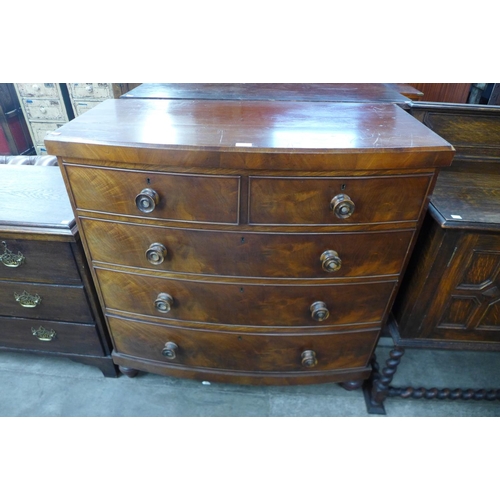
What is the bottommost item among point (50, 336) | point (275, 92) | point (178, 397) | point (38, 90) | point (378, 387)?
point (178, 397)

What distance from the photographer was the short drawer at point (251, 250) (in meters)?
1.01

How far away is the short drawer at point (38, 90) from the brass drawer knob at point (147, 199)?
2.58 meters

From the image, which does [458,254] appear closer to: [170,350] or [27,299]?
→ [170,350]

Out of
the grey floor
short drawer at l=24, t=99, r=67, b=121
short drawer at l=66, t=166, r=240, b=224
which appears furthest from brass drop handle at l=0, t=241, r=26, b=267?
short drawer at l=24, t=99, r=67, b=121

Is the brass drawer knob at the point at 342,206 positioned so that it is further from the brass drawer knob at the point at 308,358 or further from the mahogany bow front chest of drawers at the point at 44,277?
the mahogany bow front chest of drawers at the point at 44,277

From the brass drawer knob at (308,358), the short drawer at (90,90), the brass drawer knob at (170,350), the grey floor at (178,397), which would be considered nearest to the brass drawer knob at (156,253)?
the brass drawer knob at (170,350)

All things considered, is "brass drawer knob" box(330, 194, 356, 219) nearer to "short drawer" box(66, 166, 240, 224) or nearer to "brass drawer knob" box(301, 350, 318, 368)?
"short drawer" box(66, 166, 240, 224)

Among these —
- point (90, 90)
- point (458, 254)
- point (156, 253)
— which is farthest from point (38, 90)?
point (458, 254)

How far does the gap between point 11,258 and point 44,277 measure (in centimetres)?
12

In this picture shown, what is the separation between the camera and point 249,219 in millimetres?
971

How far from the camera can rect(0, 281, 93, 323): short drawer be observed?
1.29m

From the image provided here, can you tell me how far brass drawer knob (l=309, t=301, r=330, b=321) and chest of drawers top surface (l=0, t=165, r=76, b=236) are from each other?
32.7 inches

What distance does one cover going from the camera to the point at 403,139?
0.91 metres

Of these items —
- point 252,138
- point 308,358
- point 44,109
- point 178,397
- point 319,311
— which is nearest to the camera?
point 252,138
